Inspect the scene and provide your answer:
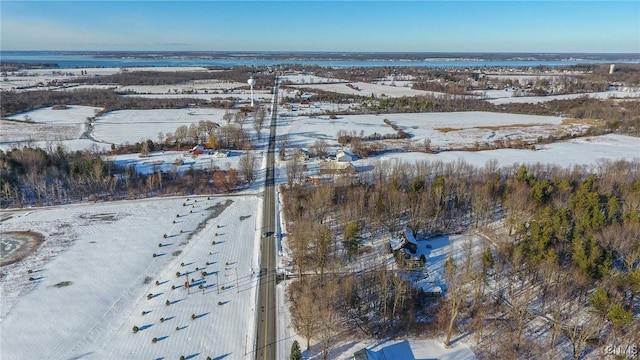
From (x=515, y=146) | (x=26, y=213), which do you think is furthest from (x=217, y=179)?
(x=515, y=146)

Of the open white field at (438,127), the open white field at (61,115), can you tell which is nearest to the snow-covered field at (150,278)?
the open white field at (438,127)

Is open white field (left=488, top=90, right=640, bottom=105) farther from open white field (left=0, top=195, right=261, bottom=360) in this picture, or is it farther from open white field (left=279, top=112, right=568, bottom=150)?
open white field (left=0, top=195, right=261, bottom=360)

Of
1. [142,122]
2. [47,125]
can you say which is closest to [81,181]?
[142,122]

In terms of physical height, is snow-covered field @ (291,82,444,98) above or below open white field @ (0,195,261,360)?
above

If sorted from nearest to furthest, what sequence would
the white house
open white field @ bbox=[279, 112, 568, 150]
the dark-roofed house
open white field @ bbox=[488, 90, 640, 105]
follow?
the dark-roofed house → the white house → open white field @ bbox=[279, 112, 568, 150] → open white field @ bbox=[488, 90, 640, 105]

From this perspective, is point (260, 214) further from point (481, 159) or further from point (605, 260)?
point (481, 159)

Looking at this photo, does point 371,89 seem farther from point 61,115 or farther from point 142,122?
point 61,115

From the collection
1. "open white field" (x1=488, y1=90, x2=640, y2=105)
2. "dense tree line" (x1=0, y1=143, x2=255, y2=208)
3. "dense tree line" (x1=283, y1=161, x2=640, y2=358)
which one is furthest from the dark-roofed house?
"open white field" (x1=488, y1=90, x2=640, y2=105)
